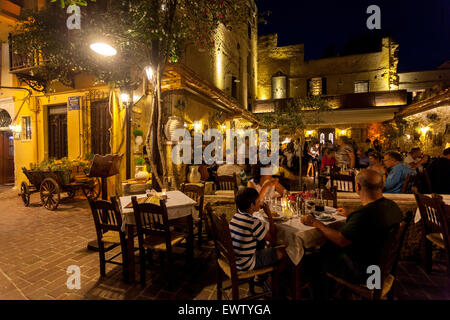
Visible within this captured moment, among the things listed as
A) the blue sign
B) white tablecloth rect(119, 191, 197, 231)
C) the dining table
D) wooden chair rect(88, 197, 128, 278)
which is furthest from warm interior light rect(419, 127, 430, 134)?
the blue sign

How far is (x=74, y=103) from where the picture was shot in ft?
28.4

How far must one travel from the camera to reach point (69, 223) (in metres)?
5.46

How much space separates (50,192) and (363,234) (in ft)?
25.3

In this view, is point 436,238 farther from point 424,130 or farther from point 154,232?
point 424,130

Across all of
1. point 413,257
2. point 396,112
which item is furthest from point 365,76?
point 413,257

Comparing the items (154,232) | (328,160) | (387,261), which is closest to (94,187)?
Result: (154,232)

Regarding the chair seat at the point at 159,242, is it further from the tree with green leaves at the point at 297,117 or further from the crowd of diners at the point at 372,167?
the tree with green leaves at the point at 297,117

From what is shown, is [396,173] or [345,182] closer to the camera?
[396,173]

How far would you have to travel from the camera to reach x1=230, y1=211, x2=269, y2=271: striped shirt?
7.52ft

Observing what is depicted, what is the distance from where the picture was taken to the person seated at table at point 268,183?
3.92 meters

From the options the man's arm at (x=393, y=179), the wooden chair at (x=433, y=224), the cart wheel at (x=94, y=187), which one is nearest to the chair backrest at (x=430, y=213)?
the wooden chair at (x=433, y=224)

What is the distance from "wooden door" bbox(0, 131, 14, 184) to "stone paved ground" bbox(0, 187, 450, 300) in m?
8.48

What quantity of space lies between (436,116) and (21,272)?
16.0m
